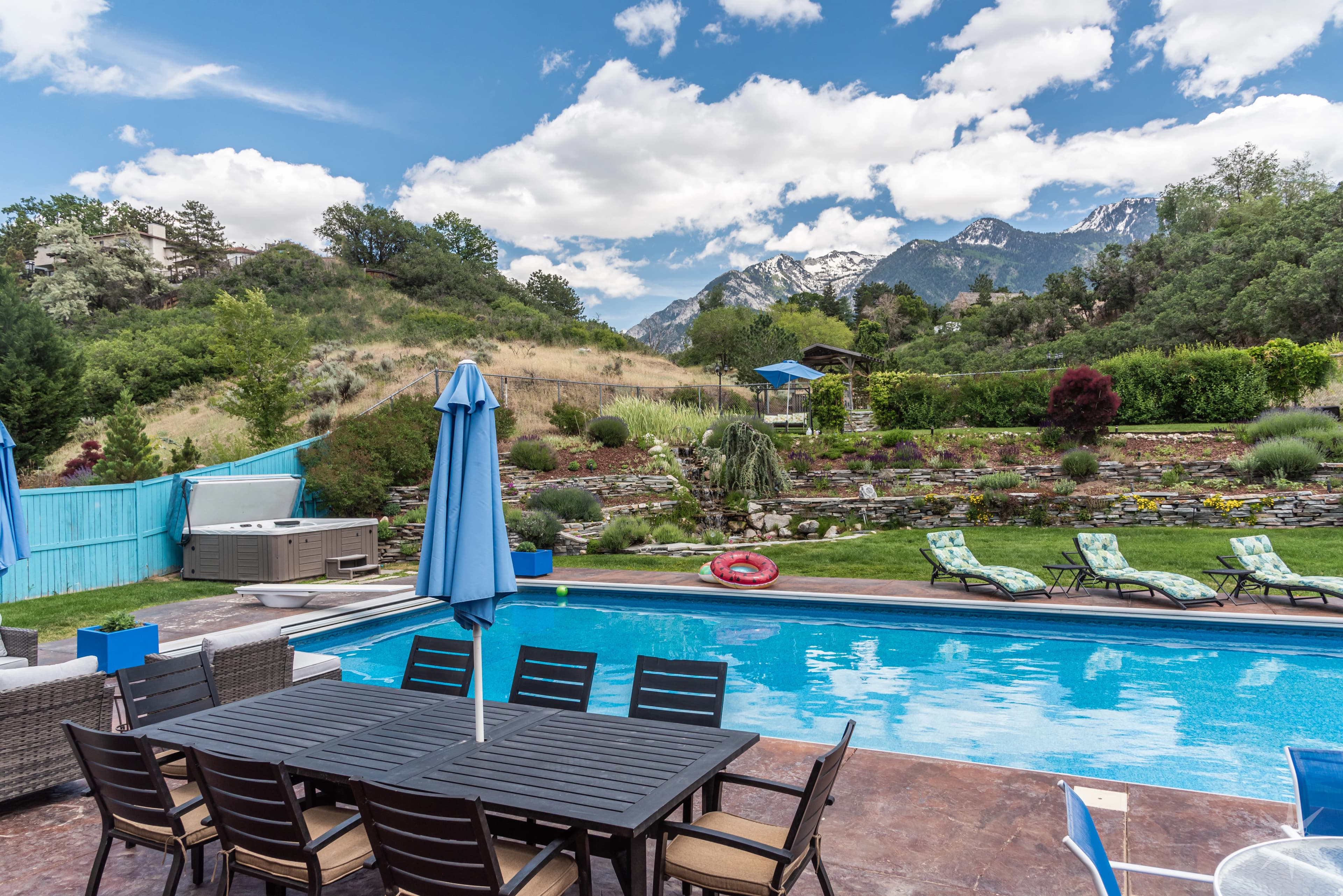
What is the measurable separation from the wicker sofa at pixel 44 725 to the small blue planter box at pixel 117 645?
5.17 ft

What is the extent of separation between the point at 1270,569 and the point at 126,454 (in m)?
16.7

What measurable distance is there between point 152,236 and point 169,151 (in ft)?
17.4

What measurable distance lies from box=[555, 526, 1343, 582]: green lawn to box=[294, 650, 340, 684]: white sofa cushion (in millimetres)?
5760

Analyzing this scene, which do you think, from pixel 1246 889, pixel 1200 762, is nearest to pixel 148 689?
pixel 1246 889

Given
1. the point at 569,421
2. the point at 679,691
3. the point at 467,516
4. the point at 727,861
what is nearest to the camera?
the point at 727,861

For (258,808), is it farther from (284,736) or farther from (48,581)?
(48,581)

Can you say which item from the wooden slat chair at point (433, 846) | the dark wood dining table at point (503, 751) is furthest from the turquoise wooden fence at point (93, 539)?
the wooden slat chair at point (433, 846)

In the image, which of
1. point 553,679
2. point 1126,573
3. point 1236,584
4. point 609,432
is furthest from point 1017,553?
point 553,679

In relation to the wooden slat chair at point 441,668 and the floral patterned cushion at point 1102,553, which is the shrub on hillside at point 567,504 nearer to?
the floral patterned cushion at point 1102,553

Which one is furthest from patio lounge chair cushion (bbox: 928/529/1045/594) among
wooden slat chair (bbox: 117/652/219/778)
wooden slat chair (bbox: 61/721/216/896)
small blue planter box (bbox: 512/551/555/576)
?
wooden slat chair (bbox: 61/721/216/896)

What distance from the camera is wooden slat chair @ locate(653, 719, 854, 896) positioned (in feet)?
7.44

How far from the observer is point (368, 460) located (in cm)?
1348

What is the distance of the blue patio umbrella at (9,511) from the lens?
4.88 metres

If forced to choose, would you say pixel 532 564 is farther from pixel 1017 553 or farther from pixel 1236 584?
pixel 1236 584
